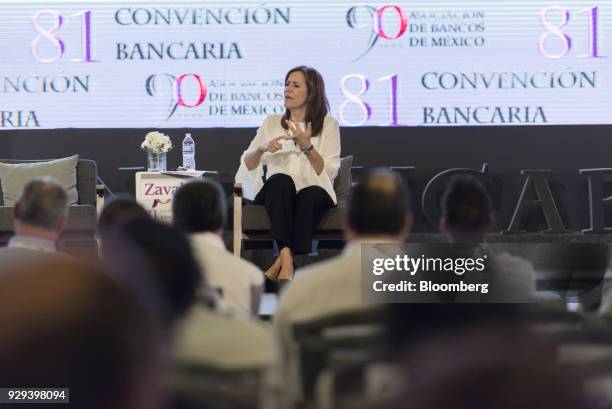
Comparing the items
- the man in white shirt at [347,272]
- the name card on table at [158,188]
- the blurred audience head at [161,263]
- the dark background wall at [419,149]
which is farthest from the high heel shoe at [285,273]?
the blurred audience head at [161,263]

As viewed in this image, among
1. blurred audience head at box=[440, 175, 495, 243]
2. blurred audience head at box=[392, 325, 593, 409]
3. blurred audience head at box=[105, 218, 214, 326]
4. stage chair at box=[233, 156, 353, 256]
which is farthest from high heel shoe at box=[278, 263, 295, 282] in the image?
blurred audience head at box=[392, 325, 593, 409]

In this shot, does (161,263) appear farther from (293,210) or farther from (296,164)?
(296,164)

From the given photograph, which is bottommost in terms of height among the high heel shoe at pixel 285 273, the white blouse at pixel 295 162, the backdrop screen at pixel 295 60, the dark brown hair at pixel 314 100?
the high heel shoe at pixel 285 273

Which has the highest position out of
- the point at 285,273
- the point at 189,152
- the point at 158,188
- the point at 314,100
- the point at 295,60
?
the point at 295,60

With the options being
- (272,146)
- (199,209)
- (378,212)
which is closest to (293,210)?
(272,146)

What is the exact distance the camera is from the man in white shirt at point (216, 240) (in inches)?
69.4

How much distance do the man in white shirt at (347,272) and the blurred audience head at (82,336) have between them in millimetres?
359

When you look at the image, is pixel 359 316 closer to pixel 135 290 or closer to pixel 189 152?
pixel 135 290

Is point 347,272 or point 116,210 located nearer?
point 347,272

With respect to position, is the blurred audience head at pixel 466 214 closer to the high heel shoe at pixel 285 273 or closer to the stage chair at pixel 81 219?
the high heel shoe at pixel 285 273

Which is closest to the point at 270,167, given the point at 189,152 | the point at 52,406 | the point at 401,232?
the point at 189,152

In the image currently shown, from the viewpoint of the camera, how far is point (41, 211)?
1.91m

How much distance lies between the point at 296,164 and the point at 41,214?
308 centimetres

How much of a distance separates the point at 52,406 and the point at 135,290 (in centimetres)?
23
